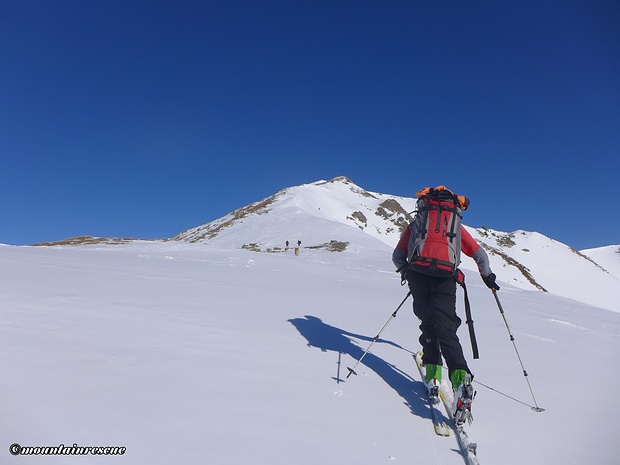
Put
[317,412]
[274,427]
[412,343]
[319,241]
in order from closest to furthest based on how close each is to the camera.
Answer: [274,427]
[317,412]
[412,343]
[319,241]

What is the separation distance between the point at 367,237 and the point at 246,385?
30.6 m

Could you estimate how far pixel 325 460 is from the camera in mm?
2736

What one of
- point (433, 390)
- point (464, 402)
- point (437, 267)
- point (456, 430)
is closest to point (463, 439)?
point (456, 430)

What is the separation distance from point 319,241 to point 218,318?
27487 millimetres

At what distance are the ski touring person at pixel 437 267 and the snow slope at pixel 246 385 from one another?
541 millimetres

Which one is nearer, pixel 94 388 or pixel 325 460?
pixel 325 460

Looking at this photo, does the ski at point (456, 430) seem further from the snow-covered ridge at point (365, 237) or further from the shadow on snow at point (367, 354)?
the snow-covered ridge at point (365, 237)

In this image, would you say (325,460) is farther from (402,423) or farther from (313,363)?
(313,363)

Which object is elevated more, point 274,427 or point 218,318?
point 218,318

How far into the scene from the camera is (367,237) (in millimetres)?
33750

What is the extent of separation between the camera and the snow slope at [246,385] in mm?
2768

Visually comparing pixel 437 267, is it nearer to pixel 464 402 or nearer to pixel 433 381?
pixel 433 381

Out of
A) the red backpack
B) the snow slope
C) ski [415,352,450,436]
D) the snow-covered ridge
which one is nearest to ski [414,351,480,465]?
ski [415,352,450,436]

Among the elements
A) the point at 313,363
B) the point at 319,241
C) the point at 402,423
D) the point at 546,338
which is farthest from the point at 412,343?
the point at 319,241
